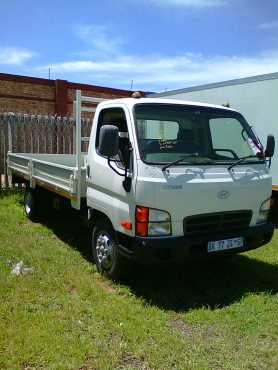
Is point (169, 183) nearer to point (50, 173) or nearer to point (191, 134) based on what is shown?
point (191, 134)

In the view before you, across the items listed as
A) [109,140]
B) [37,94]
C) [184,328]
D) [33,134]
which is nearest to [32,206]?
[109,140]

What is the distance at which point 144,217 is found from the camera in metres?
4.60

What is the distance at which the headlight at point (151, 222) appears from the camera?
15.1ft

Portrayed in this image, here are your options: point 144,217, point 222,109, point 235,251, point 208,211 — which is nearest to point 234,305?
point 235,251

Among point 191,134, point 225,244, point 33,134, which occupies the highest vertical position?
point 191,134

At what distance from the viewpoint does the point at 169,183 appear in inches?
181

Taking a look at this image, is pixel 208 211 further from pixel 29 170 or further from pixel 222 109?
pixel 29 170

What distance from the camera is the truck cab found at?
15.2 ft

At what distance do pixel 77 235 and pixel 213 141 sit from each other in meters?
3.31

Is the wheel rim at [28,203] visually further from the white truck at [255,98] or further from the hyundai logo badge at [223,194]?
the hyundai logo badge at [223,194]

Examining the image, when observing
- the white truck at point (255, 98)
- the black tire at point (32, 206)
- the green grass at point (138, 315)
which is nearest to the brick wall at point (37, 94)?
the black tire at point (32, 206)

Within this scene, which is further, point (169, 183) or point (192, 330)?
point (169, 183)

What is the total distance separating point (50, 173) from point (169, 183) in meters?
3.01

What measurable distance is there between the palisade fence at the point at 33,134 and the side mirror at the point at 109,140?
7.50 m
